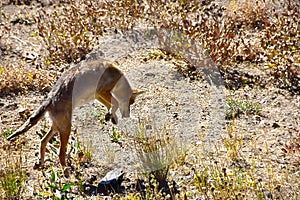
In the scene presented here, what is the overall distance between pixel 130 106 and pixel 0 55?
3.35 metres

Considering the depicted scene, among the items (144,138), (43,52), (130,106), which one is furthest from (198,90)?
(43,52)

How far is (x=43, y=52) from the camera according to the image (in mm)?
9938

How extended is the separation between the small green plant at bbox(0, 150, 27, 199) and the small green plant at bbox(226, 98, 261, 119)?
3.16 meters

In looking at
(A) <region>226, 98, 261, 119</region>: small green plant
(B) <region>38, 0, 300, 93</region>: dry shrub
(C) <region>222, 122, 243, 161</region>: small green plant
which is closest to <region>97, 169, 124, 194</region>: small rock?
(C) <region>222, 122, 243, 161</region>: small green plant

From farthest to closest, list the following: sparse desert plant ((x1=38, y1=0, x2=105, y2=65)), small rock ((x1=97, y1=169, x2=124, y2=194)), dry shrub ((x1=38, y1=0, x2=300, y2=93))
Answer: sparse desert plant ((x1=38, y1=0, x2=105, y2=65))
dry shrub ((x1=38, y1=0, x2=300, y2=93))
small rock ((x1=97, y1=169, x2=124, y2=194))

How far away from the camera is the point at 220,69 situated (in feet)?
28.2

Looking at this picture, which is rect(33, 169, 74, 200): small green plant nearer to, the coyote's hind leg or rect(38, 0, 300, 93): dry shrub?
the coyote's hind leg

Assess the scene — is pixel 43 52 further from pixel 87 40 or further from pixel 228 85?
pixel 228 85

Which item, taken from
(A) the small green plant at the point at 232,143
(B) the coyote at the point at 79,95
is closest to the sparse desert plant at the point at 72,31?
(B) the coyote at the point at 79,95

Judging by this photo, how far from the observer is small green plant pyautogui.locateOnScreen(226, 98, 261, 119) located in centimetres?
746

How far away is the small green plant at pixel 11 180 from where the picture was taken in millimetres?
5734

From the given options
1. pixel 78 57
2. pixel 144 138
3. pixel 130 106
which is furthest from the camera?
pixel 78 57

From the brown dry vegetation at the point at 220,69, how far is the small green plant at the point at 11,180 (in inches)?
0.6

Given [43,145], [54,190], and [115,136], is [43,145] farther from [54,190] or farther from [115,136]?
[115,136]
